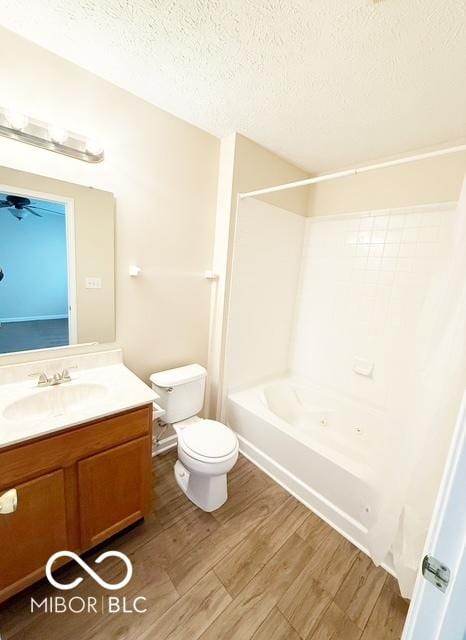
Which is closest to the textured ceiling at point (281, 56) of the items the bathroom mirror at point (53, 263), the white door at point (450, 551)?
the bathroom mirror at point (53, 263)

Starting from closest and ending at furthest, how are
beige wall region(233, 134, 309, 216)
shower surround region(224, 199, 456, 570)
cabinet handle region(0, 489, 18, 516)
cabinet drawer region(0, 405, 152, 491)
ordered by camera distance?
cabinet handle region(0, 489, 18, 516), cabinet drawer region(0, 405, 152, 491), shower surround region(224, 199, 456, 570), beige wall region(233, 134, 309, 216)

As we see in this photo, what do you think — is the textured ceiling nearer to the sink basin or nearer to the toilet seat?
the sink basin

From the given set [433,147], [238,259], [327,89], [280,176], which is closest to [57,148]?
[238,259]

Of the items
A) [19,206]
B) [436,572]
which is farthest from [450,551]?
[19,206]

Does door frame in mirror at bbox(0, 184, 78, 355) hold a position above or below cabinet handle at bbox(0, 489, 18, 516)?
above

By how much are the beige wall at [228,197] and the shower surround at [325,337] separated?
0.09 metres

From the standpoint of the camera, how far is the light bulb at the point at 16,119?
116cm

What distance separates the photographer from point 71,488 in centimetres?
113

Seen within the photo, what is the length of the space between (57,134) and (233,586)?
7.62 ft

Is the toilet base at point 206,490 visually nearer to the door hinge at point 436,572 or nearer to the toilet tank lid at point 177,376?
the toilet tank lid at point 177,376

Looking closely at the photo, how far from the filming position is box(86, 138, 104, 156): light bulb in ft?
4.50

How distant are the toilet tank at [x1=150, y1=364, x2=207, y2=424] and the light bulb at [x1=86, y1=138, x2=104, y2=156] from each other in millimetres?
1362

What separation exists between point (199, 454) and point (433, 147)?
8.32 ft

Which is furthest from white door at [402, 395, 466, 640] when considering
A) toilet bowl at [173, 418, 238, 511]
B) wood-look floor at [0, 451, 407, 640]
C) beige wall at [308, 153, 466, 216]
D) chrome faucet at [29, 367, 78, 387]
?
beige wall at [308, 153, 466, 216]
